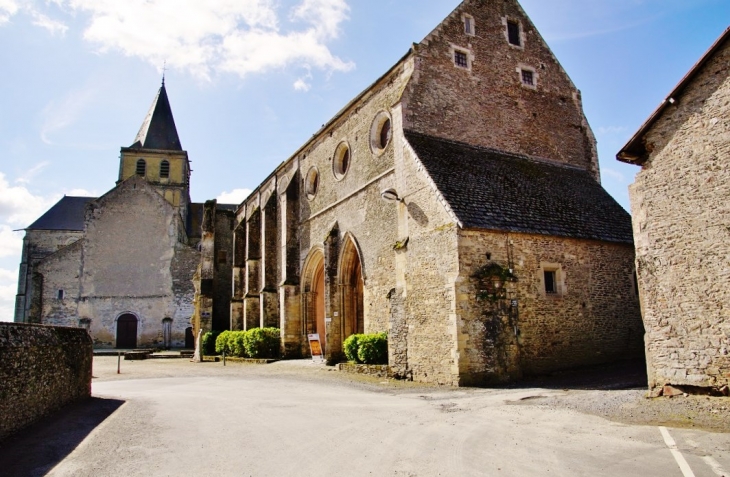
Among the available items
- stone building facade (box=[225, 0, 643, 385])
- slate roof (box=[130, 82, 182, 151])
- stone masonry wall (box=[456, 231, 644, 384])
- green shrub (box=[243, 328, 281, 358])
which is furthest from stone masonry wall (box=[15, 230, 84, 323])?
stone masonry wall (box=[456, 231, 644, 384])

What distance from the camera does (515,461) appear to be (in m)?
5.68

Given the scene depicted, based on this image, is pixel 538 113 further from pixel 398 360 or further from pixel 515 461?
pixel 515 461

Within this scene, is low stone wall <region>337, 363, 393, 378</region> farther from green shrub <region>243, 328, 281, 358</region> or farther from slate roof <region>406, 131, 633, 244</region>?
green shrub <region>243, 328, 281, 358</region>

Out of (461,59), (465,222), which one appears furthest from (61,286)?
Answer: (465,222)

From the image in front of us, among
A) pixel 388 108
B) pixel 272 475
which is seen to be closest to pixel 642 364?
pixel 388 108

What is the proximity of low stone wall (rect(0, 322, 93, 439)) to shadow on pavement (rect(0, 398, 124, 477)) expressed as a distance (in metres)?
0.16

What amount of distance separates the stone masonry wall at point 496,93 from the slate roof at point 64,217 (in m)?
44.0

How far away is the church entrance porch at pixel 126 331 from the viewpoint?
36.1 metres

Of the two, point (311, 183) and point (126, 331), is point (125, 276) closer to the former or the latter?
point (126, 331)

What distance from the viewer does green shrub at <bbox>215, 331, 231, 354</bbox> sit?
2699cm

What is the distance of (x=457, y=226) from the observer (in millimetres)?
13023

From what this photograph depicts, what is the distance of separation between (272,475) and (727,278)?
777 centimetres

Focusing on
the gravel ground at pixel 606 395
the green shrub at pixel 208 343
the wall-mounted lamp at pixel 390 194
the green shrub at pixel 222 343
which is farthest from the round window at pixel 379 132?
the green shrub at pixel 208 343

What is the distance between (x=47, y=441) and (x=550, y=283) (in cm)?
1175
